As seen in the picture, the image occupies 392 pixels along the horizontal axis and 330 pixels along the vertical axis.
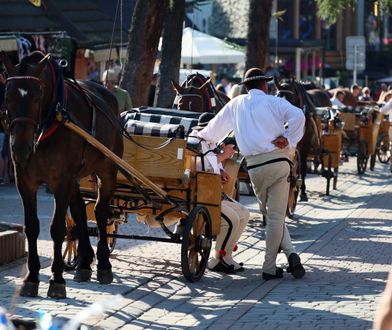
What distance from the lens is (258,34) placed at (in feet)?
83.5

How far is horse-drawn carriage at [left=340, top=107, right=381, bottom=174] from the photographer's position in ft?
81.6

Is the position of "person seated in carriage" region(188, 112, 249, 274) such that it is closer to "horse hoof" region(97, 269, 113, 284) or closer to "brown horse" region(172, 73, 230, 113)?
"horse hoof" region(97, 269, 113, 284)

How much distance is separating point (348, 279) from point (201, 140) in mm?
1969

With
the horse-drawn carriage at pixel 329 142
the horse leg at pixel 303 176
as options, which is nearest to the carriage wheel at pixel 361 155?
the horse-drawn carriage at pixel 329 142

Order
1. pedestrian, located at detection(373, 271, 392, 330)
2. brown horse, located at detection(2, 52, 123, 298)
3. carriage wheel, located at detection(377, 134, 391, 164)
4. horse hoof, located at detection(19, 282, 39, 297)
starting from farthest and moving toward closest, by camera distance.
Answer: carriage wheel, located at detection(377, 134, 391, 164)
horse hoof, located at detection(19, 282, 39, 297)
brown horse, located at detection(2, 52, 123, 298)
pedestrian, located at detection(373, 271, 392, 330)

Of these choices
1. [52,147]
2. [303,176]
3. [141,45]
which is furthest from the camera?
[141,45]

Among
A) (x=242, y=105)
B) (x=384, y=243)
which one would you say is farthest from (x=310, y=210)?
(x=242, y=105)

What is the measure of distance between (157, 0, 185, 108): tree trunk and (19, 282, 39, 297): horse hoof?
476 inches

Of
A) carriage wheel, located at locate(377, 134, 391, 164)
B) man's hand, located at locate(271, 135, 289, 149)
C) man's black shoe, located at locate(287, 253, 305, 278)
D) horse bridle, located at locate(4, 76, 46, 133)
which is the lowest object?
carriage wheel, located at locate(377, 134, 391, 164)

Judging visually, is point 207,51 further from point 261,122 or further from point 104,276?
point 104,276

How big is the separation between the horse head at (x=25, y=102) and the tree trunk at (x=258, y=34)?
16.0m

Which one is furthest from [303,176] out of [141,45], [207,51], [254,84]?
[207,51]

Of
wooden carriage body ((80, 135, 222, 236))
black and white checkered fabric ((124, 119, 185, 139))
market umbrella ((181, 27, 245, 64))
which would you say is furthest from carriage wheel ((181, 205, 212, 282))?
market umbrella ((181, 27, 245, 64))

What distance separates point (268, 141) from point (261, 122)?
193 millimetres
